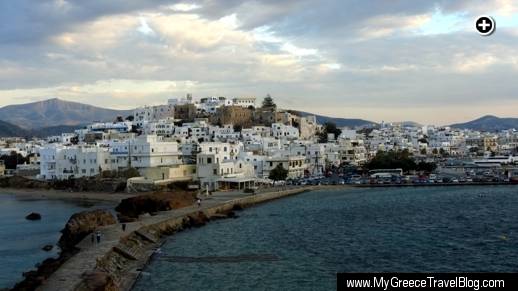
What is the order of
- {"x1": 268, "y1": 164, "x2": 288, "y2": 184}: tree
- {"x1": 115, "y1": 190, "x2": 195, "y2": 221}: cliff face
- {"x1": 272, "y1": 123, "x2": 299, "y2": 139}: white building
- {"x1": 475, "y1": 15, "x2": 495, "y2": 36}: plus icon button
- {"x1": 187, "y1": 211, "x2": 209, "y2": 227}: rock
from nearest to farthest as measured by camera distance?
{"x1": 475, "y1": 15, "x2": 495, "y2": 36}: plus icon button
{"x1": 187, "y1": 211, "x2": 209, "y2": 227}: rock
{"x1": 115, "y1": 190, "x2": 195, "y2": 221}: cliff face
{"x1": 268, "y1": 164, "x2": 288, "y2": 184}: tree
{"x1": 272, "y1": 123, "x2": 299, "y2": 139}: white building

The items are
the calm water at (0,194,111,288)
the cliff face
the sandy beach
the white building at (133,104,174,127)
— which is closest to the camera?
the calm water at (0,194,111,288)

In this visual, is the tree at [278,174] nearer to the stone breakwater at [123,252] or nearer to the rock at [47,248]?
the stone breakwater at [123,252]

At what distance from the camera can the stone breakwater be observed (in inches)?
687

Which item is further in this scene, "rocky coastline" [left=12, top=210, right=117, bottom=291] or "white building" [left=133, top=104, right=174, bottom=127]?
"white building" [left=133, top=104, right=174, bottom=127]

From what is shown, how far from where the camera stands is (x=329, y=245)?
26.2 m

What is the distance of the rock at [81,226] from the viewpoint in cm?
2704

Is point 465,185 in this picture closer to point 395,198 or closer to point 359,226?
point 395,198

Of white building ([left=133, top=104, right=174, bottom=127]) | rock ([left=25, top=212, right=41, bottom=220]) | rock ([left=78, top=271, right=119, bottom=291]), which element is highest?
white building ([left=133, top=104, right=174, bottom=127])

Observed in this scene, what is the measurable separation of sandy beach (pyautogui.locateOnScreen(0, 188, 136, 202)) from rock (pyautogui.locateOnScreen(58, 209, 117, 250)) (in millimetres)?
18685

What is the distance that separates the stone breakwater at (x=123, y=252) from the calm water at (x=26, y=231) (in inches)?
88.0

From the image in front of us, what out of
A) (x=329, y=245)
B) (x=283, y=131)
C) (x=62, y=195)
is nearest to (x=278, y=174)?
(x=62, y=195)

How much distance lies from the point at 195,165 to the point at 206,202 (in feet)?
53.8

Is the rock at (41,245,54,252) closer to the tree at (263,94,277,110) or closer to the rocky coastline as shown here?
the rocky coastline

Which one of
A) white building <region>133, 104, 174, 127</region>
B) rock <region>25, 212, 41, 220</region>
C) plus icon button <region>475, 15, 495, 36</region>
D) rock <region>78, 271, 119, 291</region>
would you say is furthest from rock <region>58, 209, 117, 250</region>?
white building <region>133, 104, 174, 127</region>
